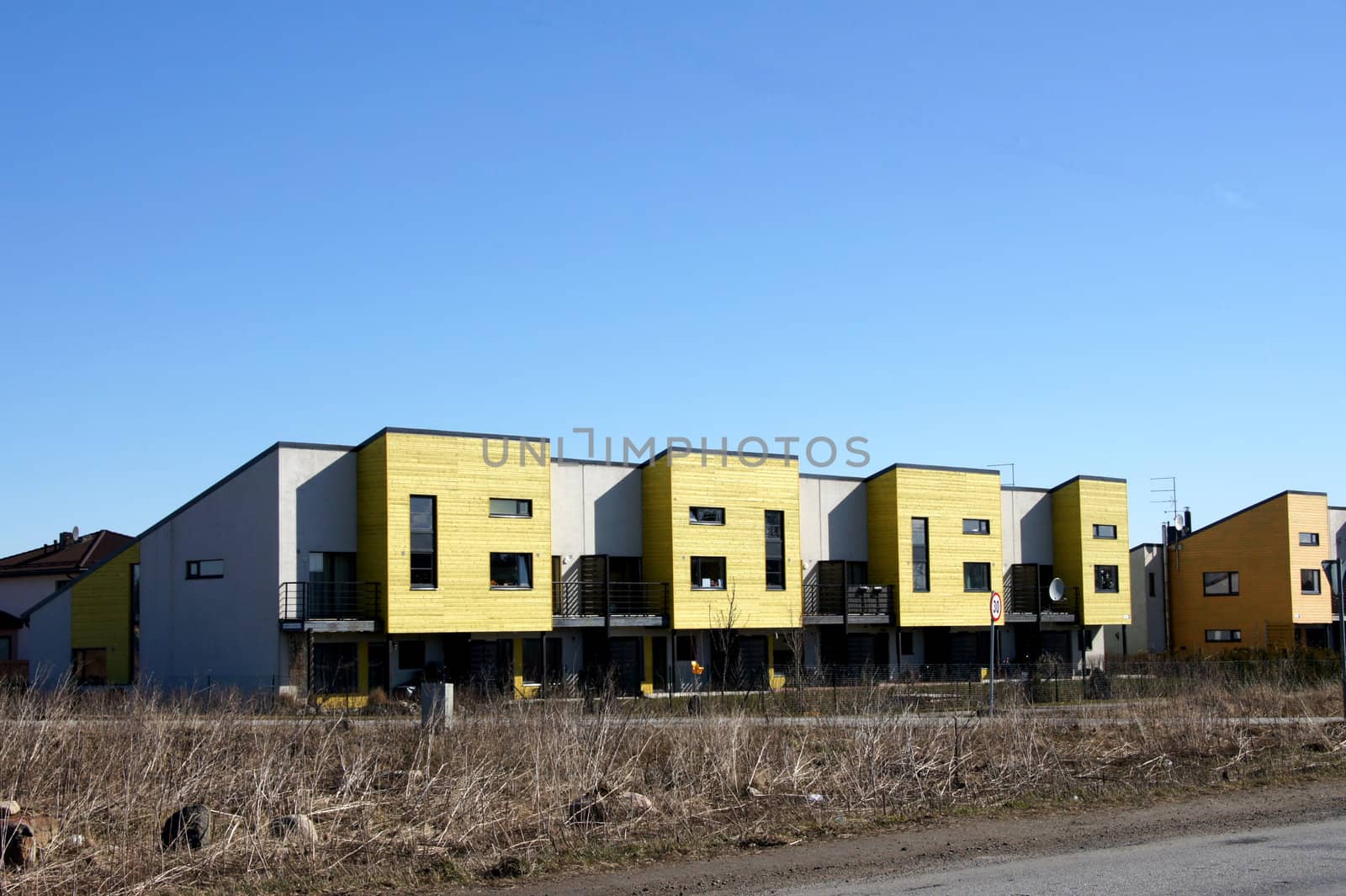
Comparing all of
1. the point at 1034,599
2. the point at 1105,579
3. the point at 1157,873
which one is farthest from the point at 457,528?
the point at 1157,873

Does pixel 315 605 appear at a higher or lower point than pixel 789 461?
lower

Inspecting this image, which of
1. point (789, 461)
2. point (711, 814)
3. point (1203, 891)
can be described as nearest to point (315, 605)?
point (789, 461)

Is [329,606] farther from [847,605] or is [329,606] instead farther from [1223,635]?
[1223,635]

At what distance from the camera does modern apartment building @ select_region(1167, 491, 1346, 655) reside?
61688 mm

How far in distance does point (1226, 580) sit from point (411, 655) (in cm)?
3977

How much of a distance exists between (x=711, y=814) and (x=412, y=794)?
3510mm

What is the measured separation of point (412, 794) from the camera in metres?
15.9

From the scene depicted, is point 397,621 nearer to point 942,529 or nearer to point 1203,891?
point 942,529

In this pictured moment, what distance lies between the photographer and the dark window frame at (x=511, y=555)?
1690 inches

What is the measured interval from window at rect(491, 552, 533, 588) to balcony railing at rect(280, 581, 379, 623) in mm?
3868

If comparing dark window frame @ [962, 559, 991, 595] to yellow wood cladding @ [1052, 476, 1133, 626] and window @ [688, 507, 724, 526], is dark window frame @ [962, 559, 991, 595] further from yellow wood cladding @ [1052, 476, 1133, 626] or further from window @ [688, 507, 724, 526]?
window @ [688, 507, 724, 526]

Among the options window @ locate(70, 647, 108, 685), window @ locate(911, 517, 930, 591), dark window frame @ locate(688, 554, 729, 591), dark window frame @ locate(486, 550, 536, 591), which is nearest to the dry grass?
dark window frame @ locate(486, 550, 536, 591)

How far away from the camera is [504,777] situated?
54.9ft

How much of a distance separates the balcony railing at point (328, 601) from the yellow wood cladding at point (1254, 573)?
39238 millimetres
